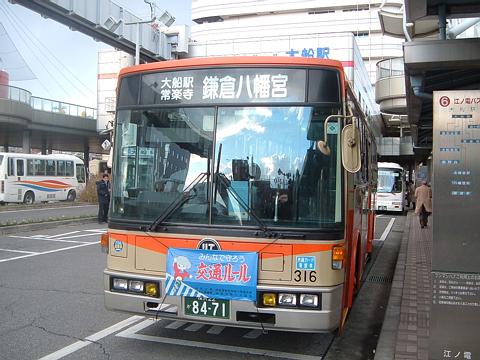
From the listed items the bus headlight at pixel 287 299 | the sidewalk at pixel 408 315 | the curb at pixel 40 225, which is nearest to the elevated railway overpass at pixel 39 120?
the curb at pixel 40 225

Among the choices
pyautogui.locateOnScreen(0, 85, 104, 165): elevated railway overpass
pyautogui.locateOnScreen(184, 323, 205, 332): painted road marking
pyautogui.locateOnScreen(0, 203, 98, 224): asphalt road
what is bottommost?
pyautogui.locateOnScreen(184, 323, 205, 332): painted road marking

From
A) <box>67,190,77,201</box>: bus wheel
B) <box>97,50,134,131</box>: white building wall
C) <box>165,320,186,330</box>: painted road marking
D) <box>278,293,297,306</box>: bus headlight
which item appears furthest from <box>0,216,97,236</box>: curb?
<box>97,50,134,131</box>: white building wall

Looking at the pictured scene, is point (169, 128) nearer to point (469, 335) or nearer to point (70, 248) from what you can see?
point (469, 335)

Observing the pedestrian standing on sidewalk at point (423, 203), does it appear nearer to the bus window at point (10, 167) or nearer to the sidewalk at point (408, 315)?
the sidewalk at point (408, 315)

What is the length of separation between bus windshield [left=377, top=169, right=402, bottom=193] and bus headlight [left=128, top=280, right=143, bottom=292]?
24331 mm

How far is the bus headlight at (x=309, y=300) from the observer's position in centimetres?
467

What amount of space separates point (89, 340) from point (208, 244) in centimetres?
184

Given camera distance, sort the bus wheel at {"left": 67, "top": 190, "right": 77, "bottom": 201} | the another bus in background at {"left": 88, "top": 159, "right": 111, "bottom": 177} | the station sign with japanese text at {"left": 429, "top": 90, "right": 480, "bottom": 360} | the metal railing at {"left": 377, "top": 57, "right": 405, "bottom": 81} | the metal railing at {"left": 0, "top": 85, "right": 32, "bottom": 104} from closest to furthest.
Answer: the station sign with japanese text at {"left": 429, "top": 90, "right": 480, "bottom": 360}, the another bus in background at {"left": 88, "top": 159, "right": 111, "bottom": 177}, the metal railing at {"left": 377, "top": 57, "right": 405, "bottom": 81}, the bus wheel at {"left": 67, "top": 190, "right": 77, "bottom": 201}, the metal railing at {"left": 0, "top": 85, "right": 32, "bottom": 104}

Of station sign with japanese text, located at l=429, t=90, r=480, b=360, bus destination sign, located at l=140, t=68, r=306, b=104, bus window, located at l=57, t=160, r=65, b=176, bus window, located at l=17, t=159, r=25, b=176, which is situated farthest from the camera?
bus window, located at l=57, t=160, r=65, b=176

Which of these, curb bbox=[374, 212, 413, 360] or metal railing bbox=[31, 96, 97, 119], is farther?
metal railing bbox=[31, 96, 97, 119]

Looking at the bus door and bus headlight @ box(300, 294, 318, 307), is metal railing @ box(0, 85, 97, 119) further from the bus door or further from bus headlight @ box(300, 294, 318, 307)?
bus headlight @ box(300, 294, 318, 307)

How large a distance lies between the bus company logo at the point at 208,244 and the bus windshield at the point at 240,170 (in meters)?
0.16

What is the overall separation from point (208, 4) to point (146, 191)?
75.1m

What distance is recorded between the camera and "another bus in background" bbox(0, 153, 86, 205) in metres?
26.8
